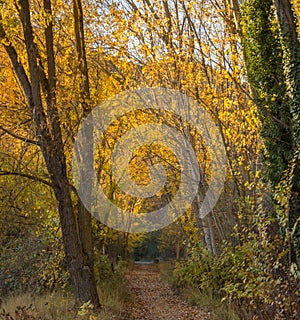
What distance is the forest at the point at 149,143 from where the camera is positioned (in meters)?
7.39

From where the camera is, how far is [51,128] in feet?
25.4

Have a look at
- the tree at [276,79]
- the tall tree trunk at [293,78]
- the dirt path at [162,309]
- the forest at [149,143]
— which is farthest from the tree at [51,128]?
the tall tree trunk at [293,78]

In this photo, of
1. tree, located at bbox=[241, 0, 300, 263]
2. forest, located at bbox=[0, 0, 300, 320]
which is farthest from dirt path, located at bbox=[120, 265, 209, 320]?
tree, located at bbox=[241, 0, 300, 263]

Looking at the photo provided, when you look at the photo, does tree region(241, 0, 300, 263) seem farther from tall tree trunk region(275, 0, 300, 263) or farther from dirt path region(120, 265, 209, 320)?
dirt path region(120, 265, 209, 320)

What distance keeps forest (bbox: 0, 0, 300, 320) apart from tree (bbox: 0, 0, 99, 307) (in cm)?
3

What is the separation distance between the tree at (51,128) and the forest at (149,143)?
28 mm

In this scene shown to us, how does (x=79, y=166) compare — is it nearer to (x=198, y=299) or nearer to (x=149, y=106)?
(x=149, y=106)

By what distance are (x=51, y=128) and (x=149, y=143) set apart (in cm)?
648

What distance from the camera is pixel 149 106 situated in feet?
40.9

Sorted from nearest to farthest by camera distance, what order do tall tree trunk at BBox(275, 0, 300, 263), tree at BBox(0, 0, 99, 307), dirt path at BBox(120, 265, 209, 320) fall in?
1. tall tree trunk at BBox(275, 0, 300, 263)
2. tree at BBox(0, 0, 99, 307)
3. dirt path at BBox(120, 265, 209, 320)

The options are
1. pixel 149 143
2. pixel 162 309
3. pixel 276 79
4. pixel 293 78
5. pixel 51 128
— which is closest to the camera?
pixel 293 78

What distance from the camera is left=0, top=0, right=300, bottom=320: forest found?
739cm

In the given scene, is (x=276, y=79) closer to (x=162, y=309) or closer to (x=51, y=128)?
(x=51, y=128)

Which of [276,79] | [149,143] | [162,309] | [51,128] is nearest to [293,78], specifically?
[276,79]
